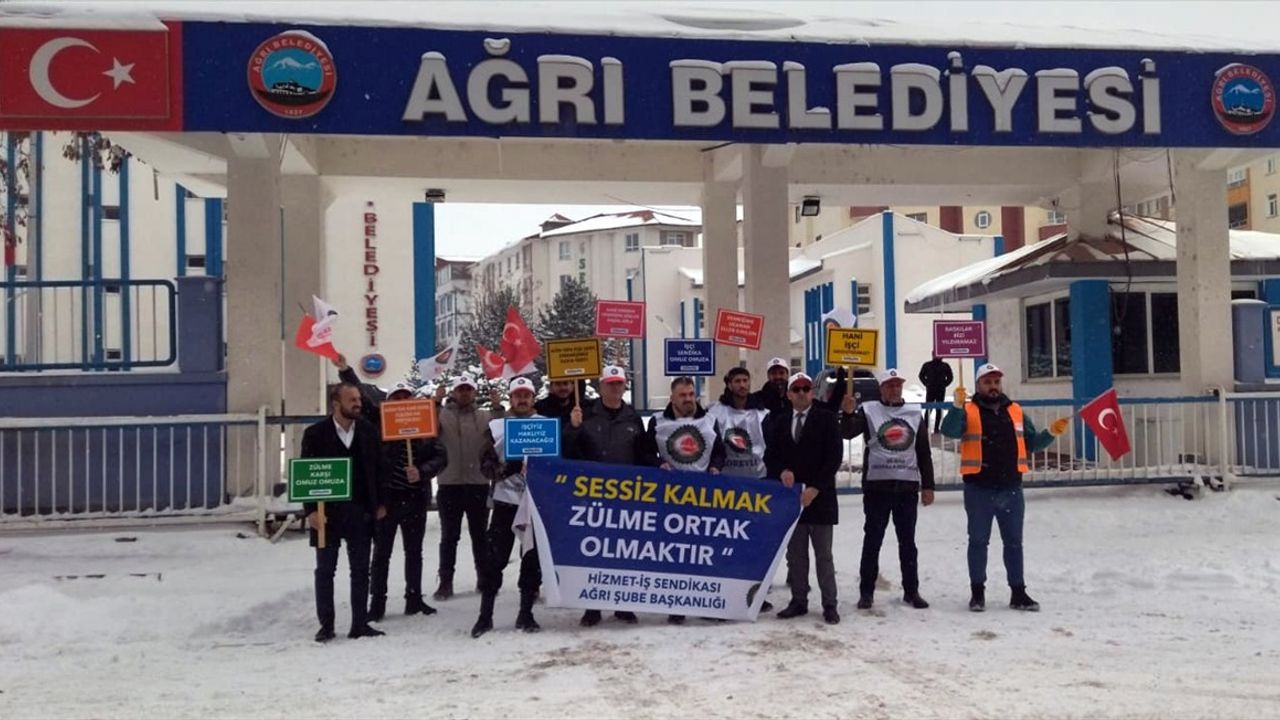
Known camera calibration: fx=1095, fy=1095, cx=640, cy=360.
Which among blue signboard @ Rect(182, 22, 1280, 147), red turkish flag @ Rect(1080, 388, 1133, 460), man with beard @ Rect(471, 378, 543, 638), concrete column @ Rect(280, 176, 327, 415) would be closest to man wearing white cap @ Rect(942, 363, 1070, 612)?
red turkish flag @ Rect(1080, 388, 1133, 460)

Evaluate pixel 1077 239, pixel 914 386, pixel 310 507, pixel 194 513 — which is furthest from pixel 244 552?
pixel 914 386

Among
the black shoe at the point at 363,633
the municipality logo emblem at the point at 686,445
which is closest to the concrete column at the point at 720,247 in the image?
the municipality logo emblem at the point at 686,445

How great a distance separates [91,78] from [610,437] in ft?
18.6

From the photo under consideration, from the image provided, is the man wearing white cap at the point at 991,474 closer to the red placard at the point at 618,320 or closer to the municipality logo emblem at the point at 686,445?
the municipality logo emblem at the point at 686,445

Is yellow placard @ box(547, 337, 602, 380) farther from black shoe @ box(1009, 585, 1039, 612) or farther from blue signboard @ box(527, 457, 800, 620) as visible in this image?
black shoe @ box(1009, 585, 1039, 612)

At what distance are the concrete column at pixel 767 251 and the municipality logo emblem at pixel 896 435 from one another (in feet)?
14.8

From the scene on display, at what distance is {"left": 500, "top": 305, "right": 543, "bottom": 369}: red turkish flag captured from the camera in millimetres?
9367

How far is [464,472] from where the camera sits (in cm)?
816

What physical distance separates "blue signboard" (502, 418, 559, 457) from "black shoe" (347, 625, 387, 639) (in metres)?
1.48

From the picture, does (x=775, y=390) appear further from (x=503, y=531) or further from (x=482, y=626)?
(x=482, y=626)

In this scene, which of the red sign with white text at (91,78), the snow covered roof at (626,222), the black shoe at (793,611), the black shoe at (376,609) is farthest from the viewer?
the snow covered roof at (626,222)

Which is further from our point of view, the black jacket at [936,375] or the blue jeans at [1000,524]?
the black jacket at [936,375]

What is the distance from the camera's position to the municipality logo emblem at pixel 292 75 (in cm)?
964

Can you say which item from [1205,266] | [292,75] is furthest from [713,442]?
[1205,266]
